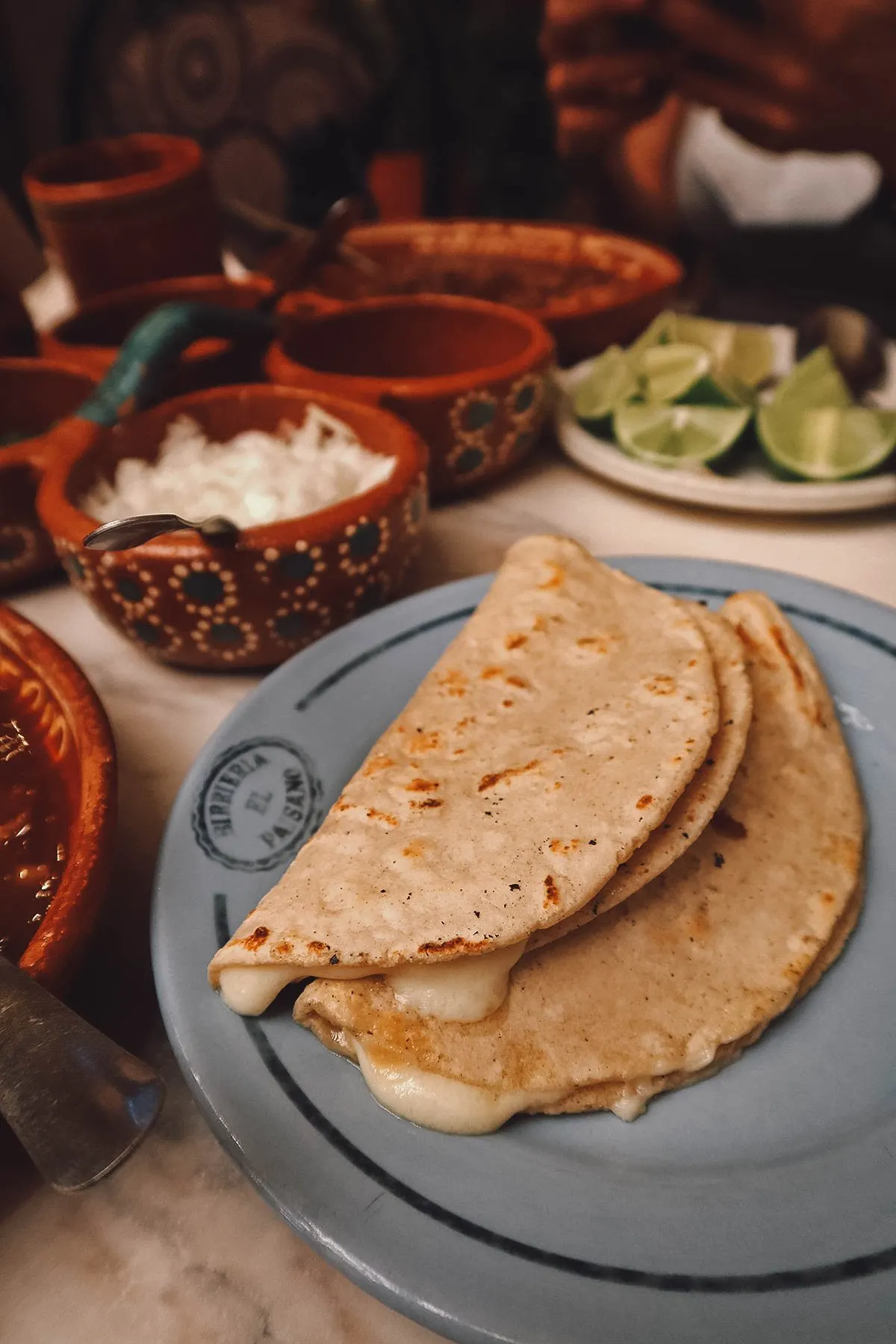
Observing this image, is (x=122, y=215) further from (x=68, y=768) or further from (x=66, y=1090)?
(x=66, y=1090)

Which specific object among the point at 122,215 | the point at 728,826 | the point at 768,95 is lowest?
the point at 728,826

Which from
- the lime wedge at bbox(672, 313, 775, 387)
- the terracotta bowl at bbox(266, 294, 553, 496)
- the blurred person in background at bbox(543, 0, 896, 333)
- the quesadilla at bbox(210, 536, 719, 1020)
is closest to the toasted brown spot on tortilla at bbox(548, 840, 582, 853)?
the quesadilla at bbox(210, 536, 719, 1020)

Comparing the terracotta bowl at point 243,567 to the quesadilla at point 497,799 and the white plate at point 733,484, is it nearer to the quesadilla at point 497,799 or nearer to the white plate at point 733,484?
the quesadilla at point 497,799

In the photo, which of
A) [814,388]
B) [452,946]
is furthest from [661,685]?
[814,388]

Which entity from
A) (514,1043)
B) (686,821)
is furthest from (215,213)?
(514,1043)

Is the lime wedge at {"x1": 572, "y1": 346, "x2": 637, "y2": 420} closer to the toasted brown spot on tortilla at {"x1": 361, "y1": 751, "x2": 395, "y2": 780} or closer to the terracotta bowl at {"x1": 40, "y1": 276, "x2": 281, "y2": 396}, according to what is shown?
the terracotta bowl at {"x1": 40, "y1": 276, "x2": 281, "y2": 396}

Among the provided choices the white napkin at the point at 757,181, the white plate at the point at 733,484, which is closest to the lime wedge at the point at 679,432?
the white plate at the point at 733,484

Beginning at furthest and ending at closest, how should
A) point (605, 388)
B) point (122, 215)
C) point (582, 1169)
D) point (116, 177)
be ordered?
1. point (116, 177)
2. point (122, 215)
3. point (605, 388)
4. point (582, 1169)

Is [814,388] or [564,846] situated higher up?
[814,388]
